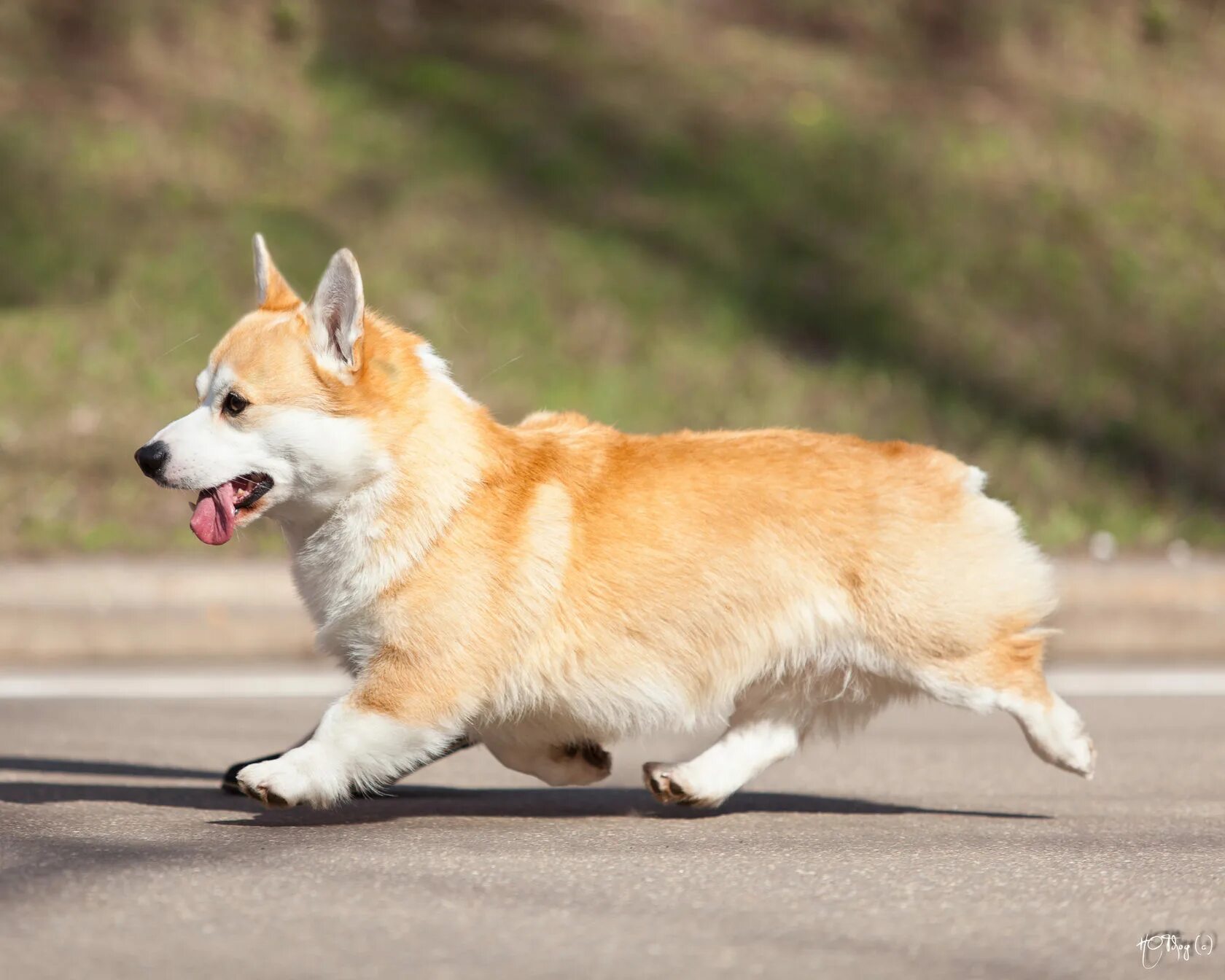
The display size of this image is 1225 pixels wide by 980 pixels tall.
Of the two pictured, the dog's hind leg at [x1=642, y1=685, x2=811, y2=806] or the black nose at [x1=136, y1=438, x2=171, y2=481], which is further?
the dog's hind leg at [x1=642, y1=685, x2=811, y2=806]

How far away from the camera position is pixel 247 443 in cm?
392

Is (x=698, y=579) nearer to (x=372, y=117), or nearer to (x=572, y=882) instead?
(x=572, y=882)

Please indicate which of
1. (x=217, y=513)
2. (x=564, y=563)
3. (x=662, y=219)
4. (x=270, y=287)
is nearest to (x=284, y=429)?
(x=217, y=513)

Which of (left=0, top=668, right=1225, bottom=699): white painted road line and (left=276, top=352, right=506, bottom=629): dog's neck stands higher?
(left=276, top=352, right=506, bottom=629): dog's neck

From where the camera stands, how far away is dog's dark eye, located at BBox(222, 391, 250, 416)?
3949 mm

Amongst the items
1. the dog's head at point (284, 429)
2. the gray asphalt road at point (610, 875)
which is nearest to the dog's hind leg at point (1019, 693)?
the gray asphalt road at point (610, 875)

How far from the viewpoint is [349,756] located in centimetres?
378

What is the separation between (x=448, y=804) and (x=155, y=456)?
1.30 m

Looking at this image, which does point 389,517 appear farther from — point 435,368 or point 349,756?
point 349,756

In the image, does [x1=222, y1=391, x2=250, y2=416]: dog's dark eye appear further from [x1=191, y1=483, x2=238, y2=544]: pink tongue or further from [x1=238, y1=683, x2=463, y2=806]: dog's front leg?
[x1=238, y1=683, x2=463, y2=806]: dog's front leg

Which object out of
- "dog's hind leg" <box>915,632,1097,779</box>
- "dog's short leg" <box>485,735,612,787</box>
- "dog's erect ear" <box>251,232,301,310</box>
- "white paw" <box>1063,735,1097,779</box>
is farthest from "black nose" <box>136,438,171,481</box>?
"white paw" <box>1063,735,1097,779</box>
